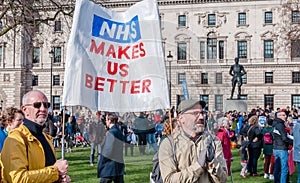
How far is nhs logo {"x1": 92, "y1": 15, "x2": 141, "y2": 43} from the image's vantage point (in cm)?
450

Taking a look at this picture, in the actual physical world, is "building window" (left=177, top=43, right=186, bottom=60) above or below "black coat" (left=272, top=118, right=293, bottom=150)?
above

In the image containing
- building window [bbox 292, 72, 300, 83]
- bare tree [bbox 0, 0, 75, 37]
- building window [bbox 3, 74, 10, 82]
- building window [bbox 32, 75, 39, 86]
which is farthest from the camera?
building window [bbox 32, 75, 39, 86]

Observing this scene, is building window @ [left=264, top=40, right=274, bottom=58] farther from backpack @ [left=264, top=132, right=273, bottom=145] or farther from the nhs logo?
the nhs logo

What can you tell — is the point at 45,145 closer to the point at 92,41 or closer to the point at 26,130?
the point at 26,130

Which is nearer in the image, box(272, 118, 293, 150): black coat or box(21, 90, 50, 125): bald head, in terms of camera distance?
box(21, 90, 50, 125): bald head

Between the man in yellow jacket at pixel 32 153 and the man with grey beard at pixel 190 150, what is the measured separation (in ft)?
2.81

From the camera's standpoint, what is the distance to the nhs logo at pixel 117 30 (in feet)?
14.8

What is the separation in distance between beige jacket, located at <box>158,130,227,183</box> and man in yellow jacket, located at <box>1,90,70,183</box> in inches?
33.0

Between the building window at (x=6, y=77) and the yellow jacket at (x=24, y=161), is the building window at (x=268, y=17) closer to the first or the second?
the building window at (x=6, y=77)

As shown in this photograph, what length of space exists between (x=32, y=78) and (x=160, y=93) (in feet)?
193

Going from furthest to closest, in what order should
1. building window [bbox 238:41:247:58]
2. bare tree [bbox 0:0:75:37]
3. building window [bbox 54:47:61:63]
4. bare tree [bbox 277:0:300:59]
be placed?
building window [bbox 54:47:61:63]
building window [bbox 238:41:247:58]
bare tree [bbox 277:0:300:59]
bare tree [bbox 0:0:75:37]

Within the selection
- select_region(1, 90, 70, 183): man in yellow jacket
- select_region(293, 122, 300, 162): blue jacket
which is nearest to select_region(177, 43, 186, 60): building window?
select_region(1, 90, 70, 183): man in yellow jacket

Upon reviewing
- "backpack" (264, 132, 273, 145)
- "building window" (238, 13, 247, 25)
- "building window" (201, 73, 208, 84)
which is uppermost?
"building window" (238, 13, 247, 25)

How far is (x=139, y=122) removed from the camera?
192 inches
